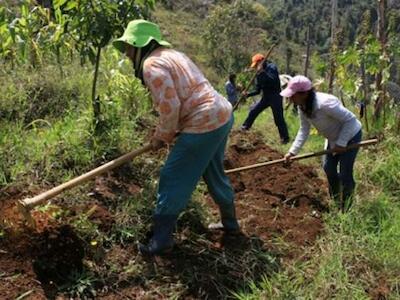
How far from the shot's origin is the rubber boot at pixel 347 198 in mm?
4505

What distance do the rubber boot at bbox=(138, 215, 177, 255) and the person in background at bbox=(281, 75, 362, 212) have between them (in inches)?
58.2

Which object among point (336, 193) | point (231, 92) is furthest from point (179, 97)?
point (231, 92)

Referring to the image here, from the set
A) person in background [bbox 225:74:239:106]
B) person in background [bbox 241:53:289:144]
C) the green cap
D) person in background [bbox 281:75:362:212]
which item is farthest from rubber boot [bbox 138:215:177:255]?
person in background [bbox 225:74:239:106]

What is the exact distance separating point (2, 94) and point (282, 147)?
3461 mm

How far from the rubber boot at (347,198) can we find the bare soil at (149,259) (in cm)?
26

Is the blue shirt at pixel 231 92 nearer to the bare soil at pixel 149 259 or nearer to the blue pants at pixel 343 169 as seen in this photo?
the blue pants at pixel 343 169

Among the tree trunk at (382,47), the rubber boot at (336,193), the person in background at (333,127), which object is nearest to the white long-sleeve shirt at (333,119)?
the person in background at (333,127)

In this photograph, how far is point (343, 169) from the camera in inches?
183

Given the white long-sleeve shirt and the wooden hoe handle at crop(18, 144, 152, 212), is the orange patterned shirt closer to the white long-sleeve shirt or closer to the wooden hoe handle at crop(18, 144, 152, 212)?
the wooden hoe handle at crop(18, 144, 152, 212)

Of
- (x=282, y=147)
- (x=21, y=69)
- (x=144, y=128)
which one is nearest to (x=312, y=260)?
(x=144, y=128)

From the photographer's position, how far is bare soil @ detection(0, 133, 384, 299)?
3301 mm

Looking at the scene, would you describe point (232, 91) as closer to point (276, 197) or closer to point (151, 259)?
point (276, 197)

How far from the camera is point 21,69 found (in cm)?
614

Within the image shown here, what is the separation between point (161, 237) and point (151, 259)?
0.59ft
